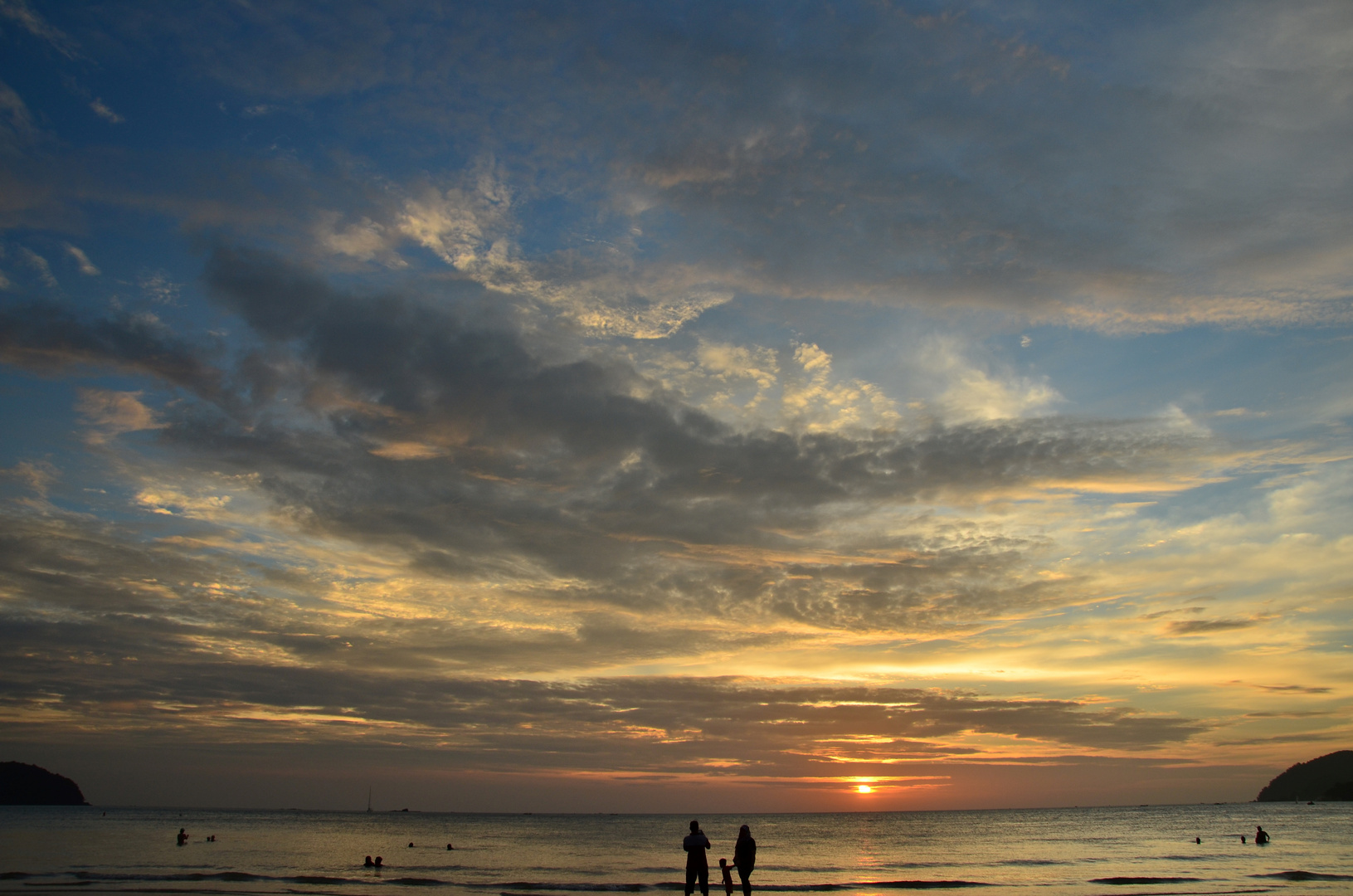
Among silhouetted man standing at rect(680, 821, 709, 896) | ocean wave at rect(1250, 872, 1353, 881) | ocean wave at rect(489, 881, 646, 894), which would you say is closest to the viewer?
silhouetted man standing at rect(680, 821, 709, 896)

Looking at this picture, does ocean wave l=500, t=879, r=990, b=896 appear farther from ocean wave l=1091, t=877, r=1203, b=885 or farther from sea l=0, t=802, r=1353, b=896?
ocean wave l=1091, t=877, r=1203, b=885

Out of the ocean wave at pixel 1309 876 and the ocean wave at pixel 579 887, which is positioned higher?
the ocean wave at pixel 579 887

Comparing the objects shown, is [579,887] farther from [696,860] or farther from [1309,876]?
[1309,876]

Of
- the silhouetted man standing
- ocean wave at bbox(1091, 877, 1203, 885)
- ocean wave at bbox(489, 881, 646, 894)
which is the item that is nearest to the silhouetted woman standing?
the silhouetted man standing

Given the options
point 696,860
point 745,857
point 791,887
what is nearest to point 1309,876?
point 791,887

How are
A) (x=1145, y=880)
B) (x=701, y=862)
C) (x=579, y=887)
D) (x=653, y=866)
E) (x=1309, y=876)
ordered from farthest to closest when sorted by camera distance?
(x=653, y=866), (x=1145, y=880), (x=1309, y=876), (x=579, y=887), (x=701, y=862)

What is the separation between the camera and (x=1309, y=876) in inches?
1563

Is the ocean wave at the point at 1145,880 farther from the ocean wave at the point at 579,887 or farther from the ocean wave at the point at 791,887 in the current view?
the ocean wave at the point at 579,887

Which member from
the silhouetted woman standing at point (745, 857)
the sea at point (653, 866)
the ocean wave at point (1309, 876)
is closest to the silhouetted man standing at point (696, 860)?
the silhouetted woman standing at point (745, 857)

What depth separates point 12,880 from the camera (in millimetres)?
35969

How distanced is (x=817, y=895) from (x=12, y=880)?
38195 millimetres

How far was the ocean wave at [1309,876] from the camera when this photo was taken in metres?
38.3

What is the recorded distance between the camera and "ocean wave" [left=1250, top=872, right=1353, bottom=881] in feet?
126

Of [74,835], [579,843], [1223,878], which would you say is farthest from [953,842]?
[74,835]
